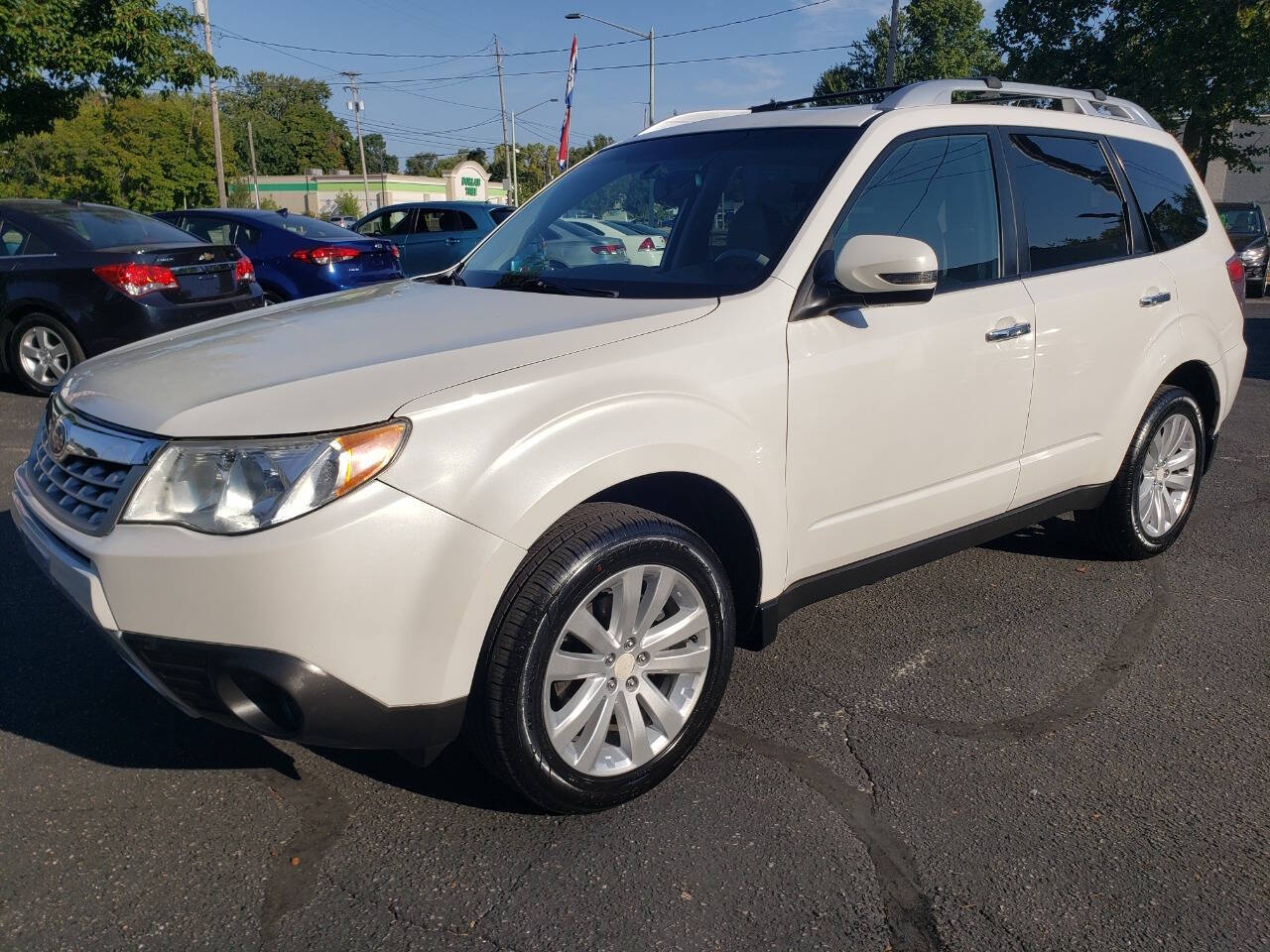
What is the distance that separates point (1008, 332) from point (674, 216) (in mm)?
1212

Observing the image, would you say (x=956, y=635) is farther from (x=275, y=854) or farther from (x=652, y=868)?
(x=275, y=854)

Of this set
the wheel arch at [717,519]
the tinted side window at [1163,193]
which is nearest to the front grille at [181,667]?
the wheel arch at [717,519]

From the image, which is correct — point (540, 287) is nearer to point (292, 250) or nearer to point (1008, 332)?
point (1008, 332)

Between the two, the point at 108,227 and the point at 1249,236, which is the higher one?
the point at 108,227

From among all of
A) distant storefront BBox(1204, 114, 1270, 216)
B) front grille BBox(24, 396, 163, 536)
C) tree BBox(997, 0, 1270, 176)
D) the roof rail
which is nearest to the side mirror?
the roof rail

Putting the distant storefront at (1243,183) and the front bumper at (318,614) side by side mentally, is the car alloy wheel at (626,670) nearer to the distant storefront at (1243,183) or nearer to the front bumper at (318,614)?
the front bumper at (318,614)

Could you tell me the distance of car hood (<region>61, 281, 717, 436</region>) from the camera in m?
2.30

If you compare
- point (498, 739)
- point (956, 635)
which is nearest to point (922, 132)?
point (956, 635)

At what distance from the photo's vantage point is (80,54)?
12367 millimetres

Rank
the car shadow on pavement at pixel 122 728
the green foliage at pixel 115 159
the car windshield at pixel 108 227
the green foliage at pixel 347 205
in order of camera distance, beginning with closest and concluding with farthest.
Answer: the car shadow on pavement at pixel 122 728
the car windshield at pixel 108 227
the green foliage at pixel 115 159
the green foliage at pixel 347 205

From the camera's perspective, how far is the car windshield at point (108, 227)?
8.03m

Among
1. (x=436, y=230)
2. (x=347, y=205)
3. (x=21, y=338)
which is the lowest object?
(x=347, y=205)

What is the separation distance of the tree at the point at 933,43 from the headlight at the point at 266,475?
58433mm

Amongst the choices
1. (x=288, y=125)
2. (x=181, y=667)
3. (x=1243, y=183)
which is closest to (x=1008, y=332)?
(x=181, y=667)
